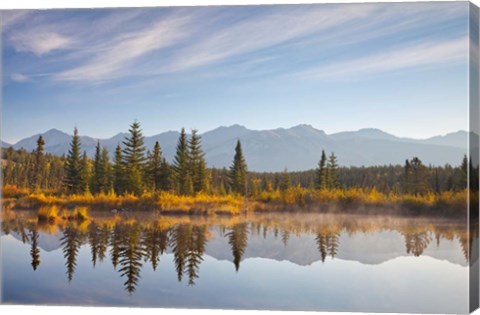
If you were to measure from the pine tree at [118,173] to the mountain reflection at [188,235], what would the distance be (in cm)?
51

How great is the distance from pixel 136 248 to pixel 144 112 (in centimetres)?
219

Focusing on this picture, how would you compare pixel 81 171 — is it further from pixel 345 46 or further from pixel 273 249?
pixel 345 46

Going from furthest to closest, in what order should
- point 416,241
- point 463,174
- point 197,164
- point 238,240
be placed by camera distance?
point 197,164 → point 238,240 → point 416,241 → point 463,174

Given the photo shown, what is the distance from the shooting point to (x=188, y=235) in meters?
14.8

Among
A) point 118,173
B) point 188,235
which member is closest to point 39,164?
point 118,173

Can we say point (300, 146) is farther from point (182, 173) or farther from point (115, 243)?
point (115, 243)

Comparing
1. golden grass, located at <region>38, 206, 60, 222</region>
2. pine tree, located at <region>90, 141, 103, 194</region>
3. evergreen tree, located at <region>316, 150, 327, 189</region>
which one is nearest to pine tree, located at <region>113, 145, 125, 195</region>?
pine tree, located at <region>90, 141, 103, 194</region>

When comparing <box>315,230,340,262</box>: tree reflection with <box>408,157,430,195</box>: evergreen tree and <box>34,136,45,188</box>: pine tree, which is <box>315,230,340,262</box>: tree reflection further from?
<box>34,136,45,188</box>: pine tree

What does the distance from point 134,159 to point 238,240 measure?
2.36 metres

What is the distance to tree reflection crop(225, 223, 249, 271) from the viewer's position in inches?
568

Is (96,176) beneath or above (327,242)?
above

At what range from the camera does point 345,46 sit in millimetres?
14398

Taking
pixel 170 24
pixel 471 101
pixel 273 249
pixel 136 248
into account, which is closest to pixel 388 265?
pixel 273 249

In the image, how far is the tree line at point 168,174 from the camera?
1430 cm
